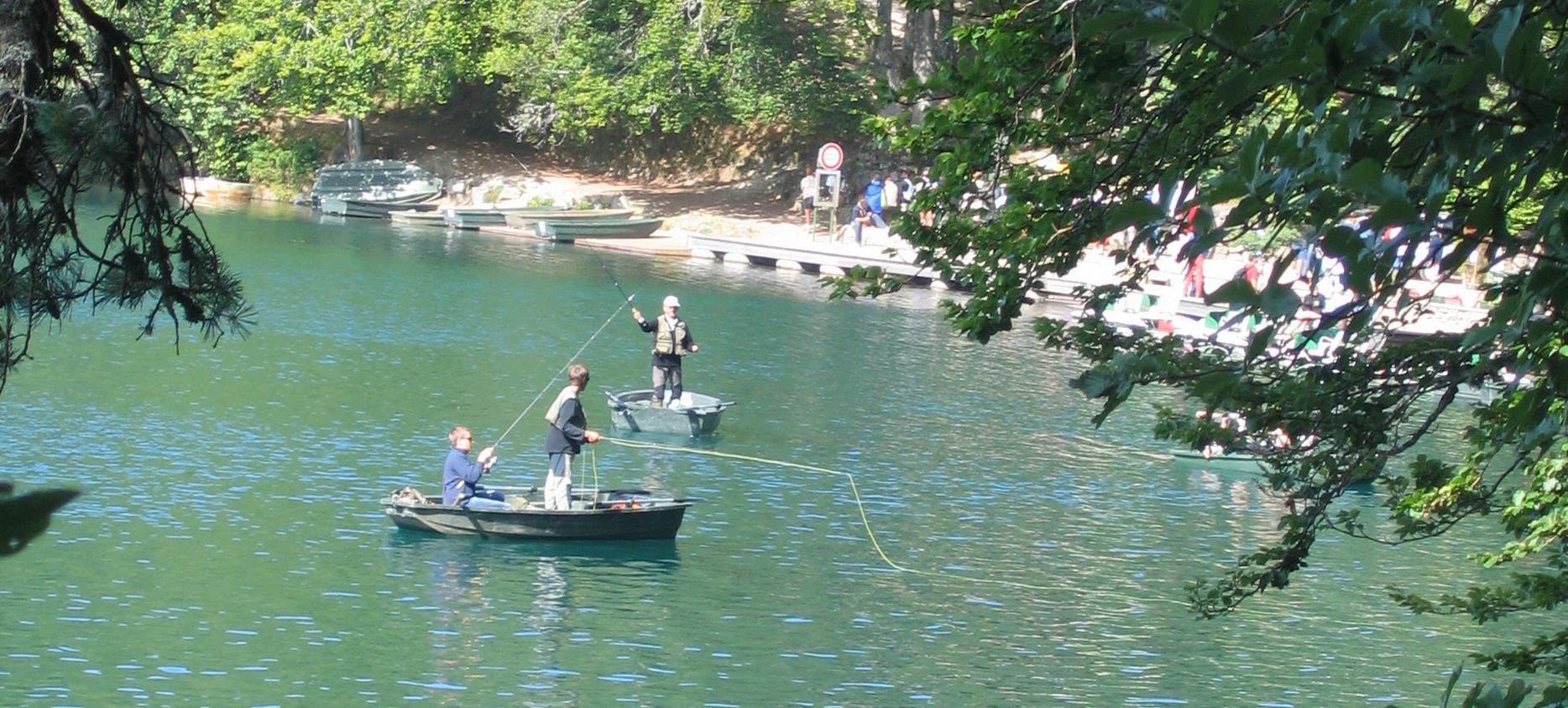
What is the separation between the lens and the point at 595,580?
16859mm

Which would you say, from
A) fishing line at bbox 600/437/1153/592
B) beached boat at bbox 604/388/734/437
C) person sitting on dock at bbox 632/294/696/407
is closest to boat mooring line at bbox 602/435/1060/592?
fishing line at bbox 600/437/1153/592

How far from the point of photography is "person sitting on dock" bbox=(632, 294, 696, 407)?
73.4ft

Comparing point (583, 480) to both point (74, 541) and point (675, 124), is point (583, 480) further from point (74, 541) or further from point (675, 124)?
point (675, 124)

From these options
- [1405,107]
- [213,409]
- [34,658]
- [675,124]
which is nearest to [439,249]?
[675,124]

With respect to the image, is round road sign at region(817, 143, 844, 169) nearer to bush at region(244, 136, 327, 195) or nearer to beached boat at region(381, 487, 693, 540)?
bush at region(244, 136, 327, 195)

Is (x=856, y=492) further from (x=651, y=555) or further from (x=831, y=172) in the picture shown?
(x=831, y=172)

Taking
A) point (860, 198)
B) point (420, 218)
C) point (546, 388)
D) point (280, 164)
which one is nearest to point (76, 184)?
point (546, 388)

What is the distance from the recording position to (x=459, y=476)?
17562mm

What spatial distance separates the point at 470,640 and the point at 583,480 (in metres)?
5.75

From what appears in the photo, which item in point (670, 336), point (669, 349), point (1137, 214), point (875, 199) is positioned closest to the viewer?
point (1137, 214)

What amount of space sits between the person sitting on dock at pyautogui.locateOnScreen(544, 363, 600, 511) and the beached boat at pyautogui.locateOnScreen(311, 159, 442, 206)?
3197 cm

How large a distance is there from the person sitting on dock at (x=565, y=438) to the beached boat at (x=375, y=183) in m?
32.0

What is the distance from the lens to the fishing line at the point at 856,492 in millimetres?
17406

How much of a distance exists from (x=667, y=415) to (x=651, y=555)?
5.27 metres
